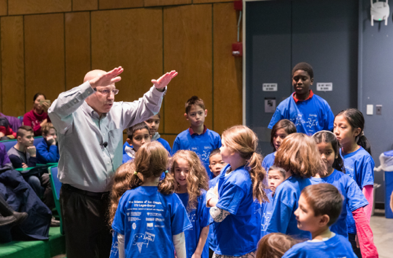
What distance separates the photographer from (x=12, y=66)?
773 centimetres

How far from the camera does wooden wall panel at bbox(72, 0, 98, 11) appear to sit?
278 inches

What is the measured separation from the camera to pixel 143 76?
691cm

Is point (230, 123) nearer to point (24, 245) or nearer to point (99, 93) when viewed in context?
point (24, 245)

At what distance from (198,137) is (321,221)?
105 inches

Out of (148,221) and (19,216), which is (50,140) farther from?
(148,221)

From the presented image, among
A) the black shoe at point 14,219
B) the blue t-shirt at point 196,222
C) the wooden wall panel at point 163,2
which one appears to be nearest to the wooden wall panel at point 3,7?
the wooden wall panel at point 163,2

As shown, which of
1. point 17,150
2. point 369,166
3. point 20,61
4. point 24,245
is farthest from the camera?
point 20,61

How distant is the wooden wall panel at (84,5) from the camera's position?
7062mm

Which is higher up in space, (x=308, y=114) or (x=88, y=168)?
(x=308, y=114)

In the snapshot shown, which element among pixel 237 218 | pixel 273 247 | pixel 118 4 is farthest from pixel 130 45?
pixel 273 247

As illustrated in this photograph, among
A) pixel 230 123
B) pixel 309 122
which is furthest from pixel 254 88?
pixel 309 122

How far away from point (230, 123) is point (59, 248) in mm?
3412

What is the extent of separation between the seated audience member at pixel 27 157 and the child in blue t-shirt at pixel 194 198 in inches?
98.0

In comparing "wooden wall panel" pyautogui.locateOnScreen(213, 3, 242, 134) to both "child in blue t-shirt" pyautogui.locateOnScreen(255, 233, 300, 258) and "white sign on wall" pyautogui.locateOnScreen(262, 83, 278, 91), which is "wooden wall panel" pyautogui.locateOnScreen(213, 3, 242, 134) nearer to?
"white sign on wall" pyautogui.locateOnScreen(262, 83, 278, 91)
